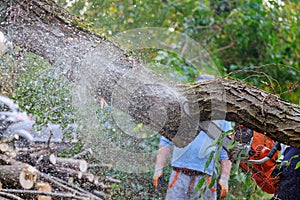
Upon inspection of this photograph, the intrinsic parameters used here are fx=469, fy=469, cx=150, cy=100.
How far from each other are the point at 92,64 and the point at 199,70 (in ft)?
11.2

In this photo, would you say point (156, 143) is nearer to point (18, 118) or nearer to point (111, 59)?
point (18, 118)

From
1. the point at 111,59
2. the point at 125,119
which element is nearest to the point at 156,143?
the point at 125,119

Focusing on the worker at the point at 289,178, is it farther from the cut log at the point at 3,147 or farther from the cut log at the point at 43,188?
the cut log at the point at 3,147

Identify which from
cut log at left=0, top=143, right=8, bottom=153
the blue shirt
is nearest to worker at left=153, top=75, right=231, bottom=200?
the blue shirt

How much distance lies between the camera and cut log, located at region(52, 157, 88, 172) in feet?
14.9

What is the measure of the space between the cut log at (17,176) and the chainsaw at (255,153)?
1.81 m

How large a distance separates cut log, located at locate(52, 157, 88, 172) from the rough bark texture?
180cm

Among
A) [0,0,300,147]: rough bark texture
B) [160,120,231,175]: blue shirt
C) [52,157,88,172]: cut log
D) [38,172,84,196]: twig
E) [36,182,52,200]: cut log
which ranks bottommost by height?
[36,182,52,200]: cut log

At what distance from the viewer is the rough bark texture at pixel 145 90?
2609mm

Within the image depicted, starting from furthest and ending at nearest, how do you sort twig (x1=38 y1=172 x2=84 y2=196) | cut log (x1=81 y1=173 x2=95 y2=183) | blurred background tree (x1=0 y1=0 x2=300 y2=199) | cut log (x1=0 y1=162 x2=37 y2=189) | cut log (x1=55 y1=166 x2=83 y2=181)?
blurred background tree (x1=0 y1=0 x2=300 y2=199), cut log (x1=81 y1=173 x2=95 y2=183), cut log (x1=55 y1=166 x2=83 y2=181), twig (x1=38 y1=172 x2=84 y2=196), cut log (x1=0 y1=162 x2=37 y2=189)

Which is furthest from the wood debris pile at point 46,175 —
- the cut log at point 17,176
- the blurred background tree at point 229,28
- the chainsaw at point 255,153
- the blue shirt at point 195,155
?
the chainsaw at point 255,153

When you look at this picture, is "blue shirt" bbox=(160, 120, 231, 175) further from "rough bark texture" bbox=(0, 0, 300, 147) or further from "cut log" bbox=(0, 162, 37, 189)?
"cut log" bbox=(0, 162, 37, 189)

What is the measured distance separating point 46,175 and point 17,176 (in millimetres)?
359

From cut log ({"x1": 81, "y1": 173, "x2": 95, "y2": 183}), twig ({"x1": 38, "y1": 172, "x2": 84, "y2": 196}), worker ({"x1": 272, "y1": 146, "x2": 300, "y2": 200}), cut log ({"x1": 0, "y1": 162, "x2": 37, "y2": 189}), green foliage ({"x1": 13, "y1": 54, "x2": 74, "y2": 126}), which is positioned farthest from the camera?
cut log ({"x1": 81, "y1": 173, "x2": 95, "y2": 183})
